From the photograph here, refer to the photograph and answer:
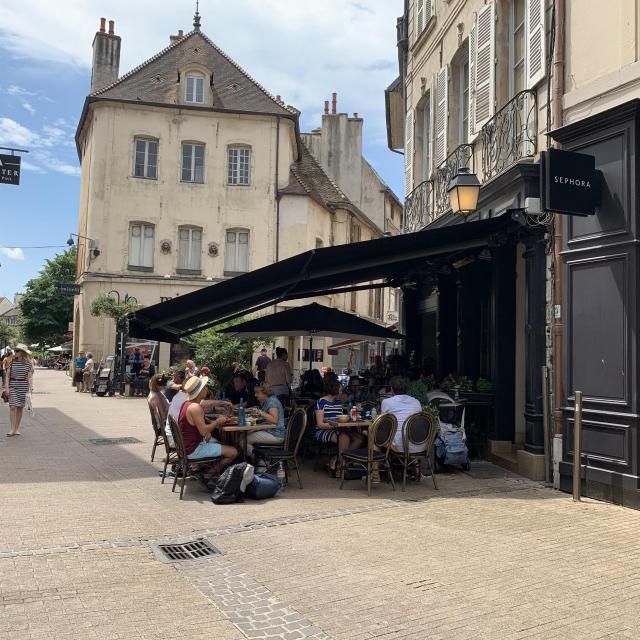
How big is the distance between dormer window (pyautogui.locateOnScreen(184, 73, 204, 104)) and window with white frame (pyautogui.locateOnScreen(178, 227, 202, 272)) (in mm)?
5439

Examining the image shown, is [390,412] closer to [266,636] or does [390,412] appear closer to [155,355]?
[266,636]

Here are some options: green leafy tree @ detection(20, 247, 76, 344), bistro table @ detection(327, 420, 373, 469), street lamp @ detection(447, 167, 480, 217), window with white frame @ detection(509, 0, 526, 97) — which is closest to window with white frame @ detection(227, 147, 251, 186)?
window with white frame @ detection(509, 0, 526, 97)

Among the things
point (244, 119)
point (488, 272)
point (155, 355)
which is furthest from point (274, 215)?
point (488, 272)

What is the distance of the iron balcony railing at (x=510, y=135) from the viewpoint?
28.2 feet

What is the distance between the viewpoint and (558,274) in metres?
7.85

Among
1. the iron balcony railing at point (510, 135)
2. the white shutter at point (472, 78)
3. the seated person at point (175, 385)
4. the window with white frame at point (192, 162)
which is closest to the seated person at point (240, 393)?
the seated person at point (175, 385)

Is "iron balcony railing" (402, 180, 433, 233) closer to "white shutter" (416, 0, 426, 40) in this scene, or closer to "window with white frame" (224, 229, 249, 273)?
"white shutter" (416, 0, 426, 40)

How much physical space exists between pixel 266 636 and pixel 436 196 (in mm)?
9979

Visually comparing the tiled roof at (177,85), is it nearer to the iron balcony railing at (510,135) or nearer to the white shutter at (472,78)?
the white shutter at (472,78)

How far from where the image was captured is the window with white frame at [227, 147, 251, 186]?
28.1m

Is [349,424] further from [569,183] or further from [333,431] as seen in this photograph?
[569,183]

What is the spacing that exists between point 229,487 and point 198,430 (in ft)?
2.54

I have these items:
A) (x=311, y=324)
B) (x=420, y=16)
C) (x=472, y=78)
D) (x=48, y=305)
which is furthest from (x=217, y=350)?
(x=48, y=305)

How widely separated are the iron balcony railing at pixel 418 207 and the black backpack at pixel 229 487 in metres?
7.56
